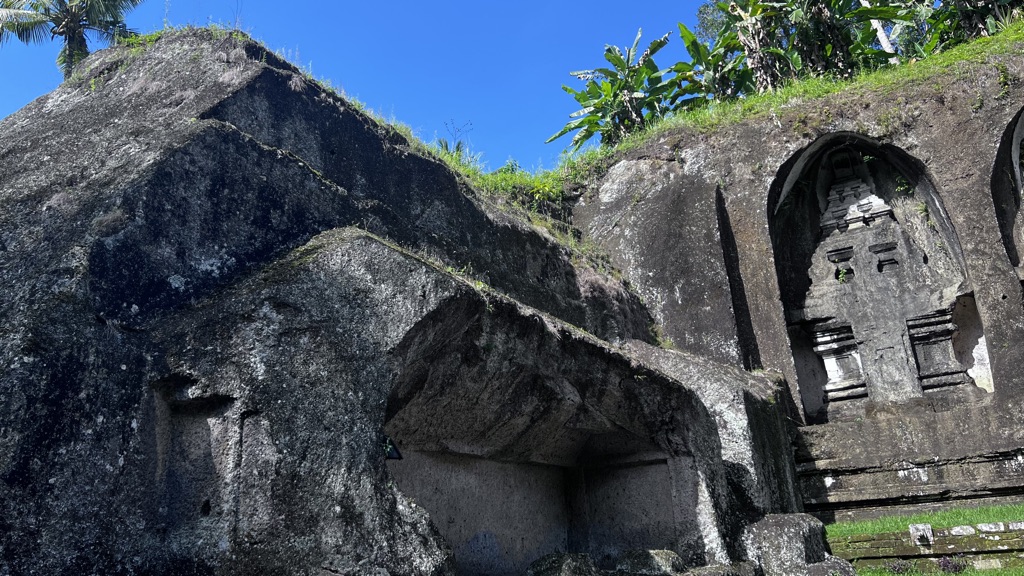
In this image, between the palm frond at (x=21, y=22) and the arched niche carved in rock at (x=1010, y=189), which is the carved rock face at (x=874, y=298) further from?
the palm frond at (x=21, y=22)

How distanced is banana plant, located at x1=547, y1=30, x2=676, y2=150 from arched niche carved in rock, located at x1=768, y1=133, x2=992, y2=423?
142 inches

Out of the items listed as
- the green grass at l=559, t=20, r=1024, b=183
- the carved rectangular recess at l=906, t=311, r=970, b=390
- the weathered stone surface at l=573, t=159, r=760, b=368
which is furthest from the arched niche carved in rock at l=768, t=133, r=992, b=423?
the weathered stone surface at l=573, t=159, r=760, b=368

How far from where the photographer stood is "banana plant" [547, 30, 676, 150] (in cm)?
1487

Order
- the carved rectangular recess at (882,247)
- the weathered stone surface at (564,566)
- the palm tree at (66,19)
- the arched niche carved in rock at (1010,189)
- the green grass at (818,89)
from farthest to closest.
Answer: the palm tree at (66,19) → the carved rectangular recess at (882,247) → the green grass at (818,89) → the arched niche carved in rock at (1010,189) → the weathered stone surface at (564,566)

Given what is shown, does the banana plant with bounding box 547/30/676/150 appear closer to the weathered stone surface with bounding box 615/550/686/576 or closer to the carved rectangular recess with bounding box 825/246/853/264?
the carved rectangular recess with bounding box 825/246/853/264

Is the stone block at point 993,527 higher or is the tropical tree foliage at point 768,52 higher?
the tropical tree foliage at point 768,52

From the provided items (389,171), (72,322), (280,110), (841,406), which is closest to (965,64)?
(841,406)

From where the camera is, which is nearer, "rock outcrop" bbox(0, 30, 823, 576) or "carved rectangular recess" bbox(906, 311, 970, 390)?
"rock outcrop" bbox(0, 30, 823, 576)

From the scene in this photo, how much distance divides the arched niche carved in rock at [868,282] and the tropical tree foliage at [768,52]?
2.45m

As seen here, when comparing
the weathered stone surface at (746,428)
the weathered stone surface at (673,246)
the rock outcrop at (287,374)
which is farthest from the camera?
the weathered stone surface at (673,246)

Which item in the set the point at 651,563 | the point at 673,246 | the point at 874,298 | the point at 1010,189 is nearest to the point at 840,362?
the point at 874,298

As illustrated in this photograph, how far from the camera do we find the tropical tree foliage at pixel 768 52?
45.2ft

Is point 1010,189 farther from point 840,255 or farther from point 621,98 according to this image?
point 621,98

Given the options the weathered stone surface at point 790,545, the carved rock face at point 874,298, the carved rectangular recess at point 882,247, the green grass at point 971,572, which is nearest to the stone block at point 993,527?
the green grass at point 971,572
